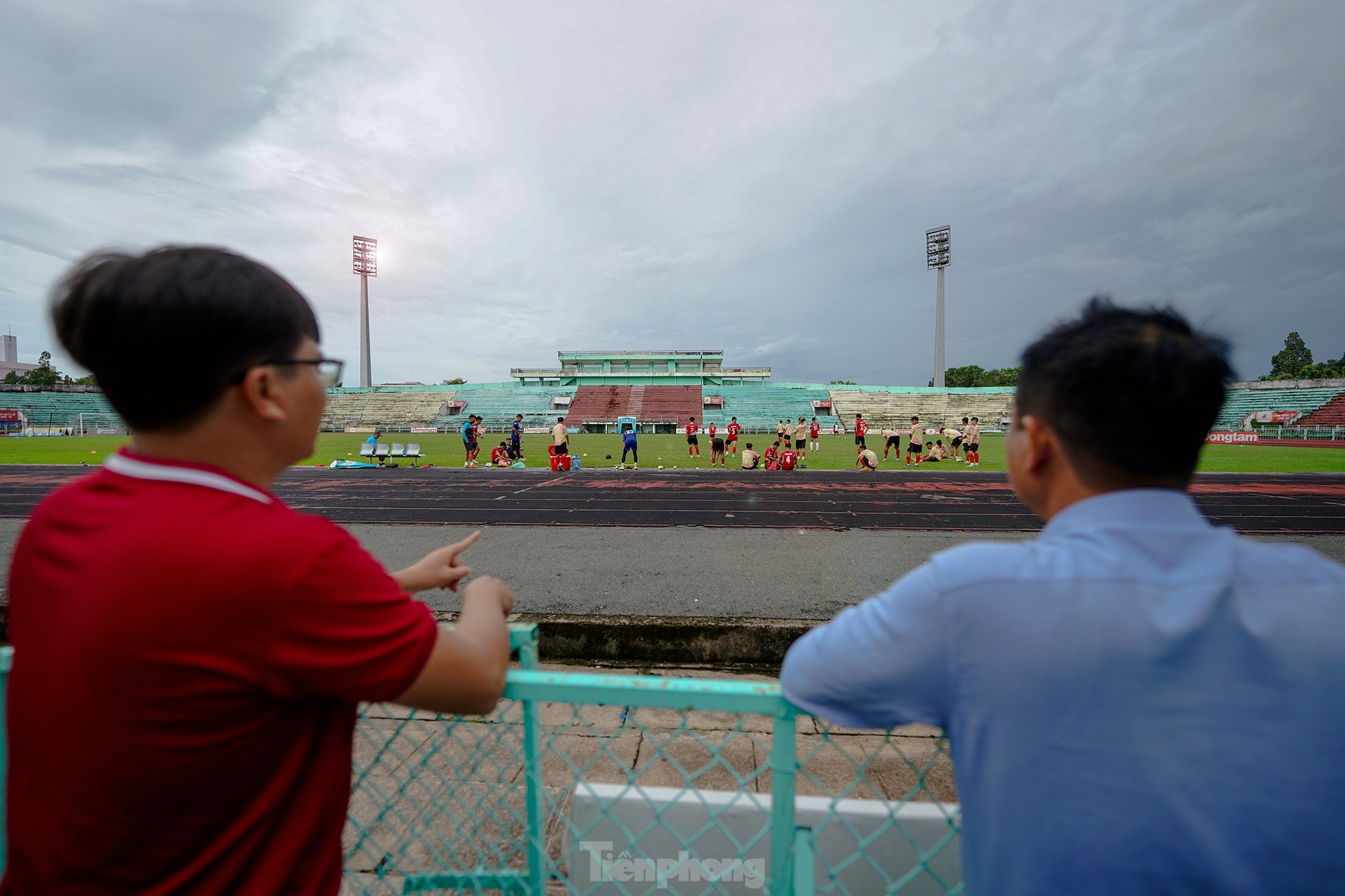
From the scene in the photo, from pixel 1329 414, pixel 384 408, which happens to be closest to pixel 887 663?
pixel 384 408

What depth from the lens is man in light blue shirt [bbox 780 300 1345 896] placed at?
2.55ft

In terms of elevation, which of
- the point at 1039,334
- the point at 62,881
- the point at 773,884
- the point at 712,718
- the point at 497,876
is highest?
the point at 1039,334

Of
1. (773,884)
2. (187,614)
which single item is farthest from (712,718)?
(187,614)

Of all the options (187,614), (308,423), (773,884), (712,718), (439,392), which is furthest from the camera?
(439,392)

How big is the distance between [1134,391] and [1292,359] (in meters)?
132

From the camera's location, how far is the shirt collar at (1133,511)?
85 cm

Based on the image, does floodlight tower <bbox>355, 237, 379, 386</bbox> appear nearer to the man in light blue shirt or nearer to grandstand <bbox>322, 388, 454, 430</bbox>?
grandstand <bbox>322, 388, 454, 430</bbox>

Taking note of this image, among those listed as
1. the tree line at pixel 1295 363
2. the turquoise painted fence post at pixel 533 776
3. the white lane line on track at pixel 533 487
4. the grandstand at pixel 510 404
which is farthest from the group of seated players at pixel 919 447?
the tree line at pixel 1295 363

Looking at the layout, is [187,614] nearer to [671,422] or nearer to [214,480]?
[214,480]

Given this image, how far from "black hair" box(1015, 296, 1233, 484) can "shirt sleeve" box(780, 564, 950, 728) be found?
13.7 inches

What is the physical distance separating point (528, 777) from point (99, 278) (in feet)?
4.33

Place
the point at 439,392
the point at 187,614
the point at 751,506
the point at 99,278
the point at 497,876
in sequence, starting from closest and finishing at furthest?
the point at 187,614 → the point at 99,278 → the point at 497,876 → the point at 751,506 → the point at 439,392

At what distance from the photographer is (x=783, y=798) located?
3.92 feet

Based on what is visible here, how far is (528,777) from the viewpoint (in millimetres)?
1446
